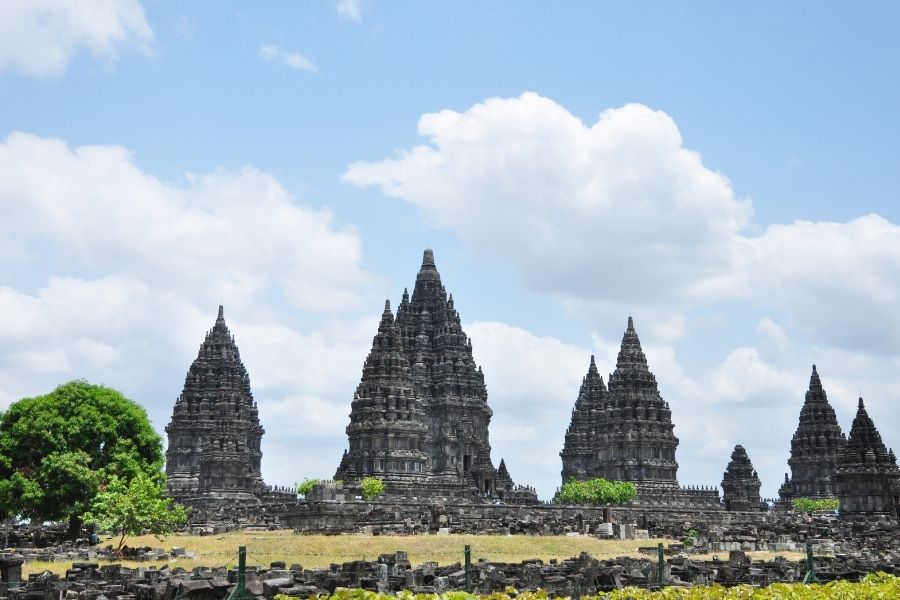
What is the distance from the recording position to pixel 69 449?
55562mm

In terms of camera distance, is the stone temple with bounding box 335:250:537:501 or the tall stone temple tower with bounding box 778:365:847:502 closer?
the stone temple with bounding box 335:250:537:501

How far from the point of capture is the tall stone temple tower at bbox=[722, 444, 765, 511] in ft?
387

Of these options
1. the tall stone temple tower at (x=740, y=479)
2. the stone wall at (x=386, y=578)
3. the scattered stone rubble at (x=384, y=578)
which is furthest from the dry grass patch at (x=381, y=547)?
the tall stone temple tower at (x=740, y=479)

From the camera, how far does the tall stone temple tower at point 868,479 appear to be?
81812 mm

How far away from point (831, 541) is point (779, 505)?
54750 millimetres

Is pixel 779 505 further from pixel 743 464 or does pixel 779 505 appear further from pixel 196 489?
pixel 196 489

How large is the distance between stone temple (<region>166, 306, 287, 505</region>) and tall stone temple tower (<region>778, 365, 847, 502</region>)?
61119mm

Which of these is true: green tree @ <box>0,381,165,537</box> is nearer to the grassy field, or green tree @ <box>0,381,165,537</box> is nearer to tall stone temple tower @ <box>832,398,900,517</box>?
the grassy field

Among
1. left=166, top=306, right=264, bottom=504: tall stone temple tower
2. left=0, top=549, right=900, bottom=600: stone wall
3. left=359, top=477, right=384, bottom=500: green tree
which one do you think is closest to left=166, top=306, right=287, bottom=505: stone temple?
left=166, top=306, right=264, bottom=504: tall stone temple tower

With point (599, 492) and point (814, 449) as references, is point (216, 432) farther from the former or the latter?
point (814, 449)

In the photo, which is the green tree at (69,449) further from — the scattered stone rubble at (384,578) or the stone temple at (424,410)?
the stone temple at (424,410)

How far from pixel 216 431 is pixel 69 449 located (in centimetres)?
4640

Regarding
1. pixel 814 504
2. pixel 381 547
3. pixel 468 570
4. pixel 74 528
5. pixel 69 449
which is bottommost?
pixel 381 547

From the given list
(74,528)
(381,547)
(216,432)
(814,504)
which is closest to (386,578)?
(381,547)
